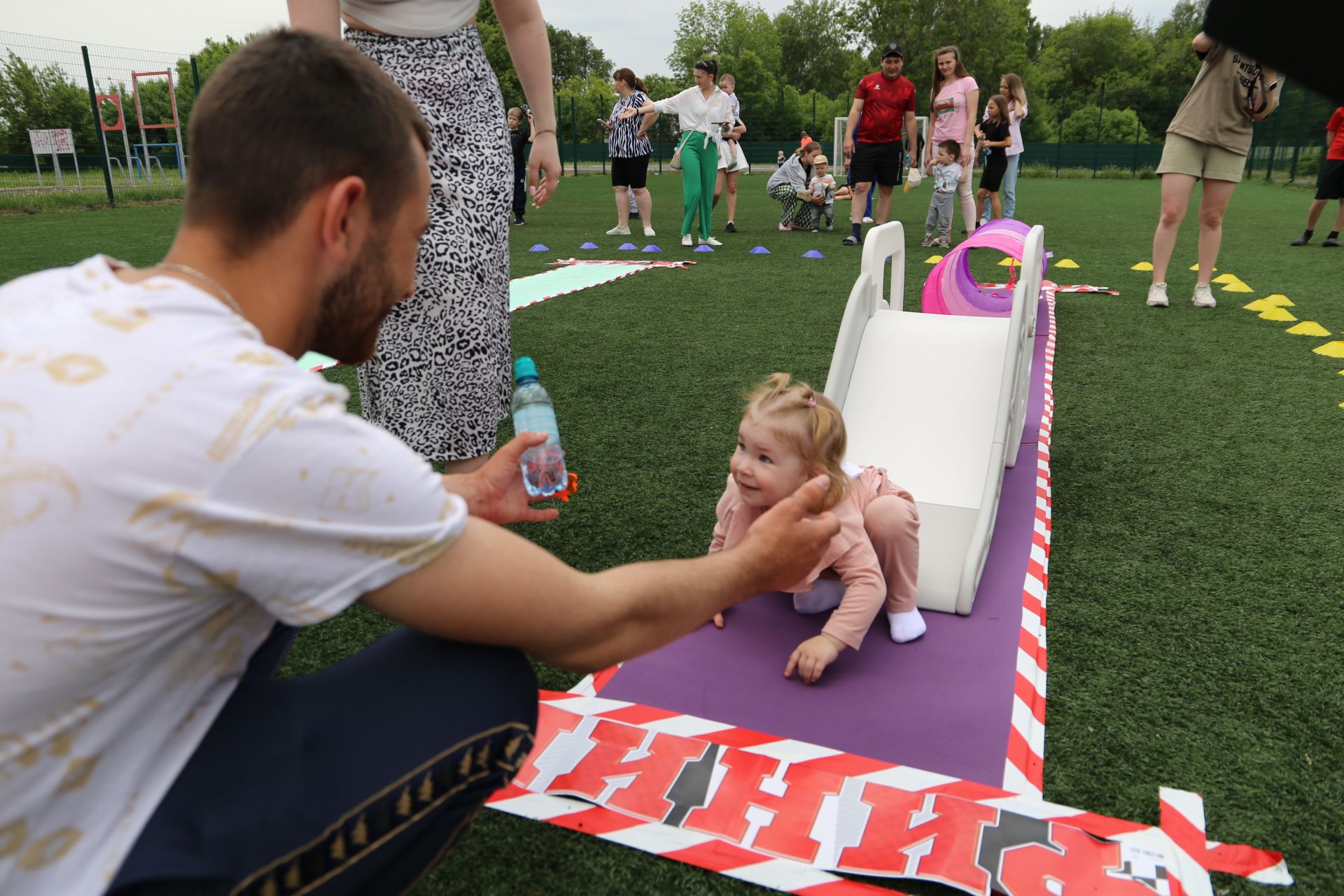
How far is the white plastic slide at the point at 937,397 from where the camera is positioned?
2732 millimetres

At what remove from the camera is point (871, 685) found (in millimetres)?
2125

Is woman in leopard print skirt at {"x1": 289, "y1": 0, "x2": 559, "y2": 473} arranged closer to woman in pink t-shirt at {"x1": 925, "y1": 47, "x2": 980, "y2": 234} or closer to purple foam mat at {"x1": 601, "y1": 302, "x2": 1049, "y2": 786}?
purple foam mat at {"x1": 601, "y1": 302, "x2": 1049, "y2": 786}

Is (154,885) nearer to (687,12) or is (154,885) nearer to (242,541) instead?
(242,541)

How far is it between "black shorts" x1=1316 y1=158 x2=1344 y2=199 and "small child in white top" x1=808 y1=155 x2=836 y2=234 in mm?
5115


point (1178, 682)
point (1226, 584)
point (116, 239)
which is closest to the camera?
point (1178, 682)

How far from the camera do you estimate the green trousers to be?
9492mm

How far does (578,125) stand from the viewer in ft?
102

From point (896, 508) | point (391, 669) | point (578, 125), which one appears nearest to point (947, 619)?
point (896, 508)

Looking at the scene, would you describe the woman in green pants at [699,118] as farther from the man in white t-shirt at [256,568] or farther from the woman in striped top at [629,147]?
the man in white t-shirt at [256,568]

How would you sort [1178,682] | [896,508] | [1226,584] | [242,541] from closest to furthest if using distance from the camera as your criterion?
[242,541], [1178,682], [896,508], [1226,584]

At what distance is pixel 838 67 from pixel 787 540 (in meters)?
77.4

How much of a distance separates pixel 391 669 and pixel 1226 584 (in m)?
2.31

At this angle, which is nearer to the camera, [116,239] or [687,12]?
[116,239]

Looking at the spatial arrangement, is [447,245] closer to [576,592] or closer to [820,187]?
[576,592]
